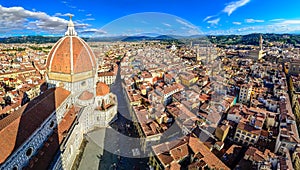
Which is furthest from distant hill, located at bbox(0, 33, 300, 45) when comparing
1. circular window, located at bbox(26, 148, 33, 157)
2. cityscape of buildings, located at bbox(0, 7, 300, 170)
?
circular window, located at bbox(26, 148, 33, 157)

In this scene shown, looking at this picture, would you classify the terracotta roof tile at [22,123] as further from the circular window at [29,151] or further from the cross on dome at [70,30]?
the cross on dome at [70,30]

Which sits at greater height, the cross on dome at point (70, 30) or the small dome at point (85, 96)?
the cross on dome at point (70, 30)

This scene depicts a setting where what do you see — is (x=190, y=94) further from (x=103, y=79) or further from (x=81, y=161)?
(x=103, y=79)

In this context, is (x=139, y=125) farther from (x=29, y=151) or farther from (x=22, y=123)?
(x=22, y=123)

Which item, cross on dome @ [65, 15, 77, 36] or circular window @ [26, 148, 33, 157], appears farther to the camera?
cross on dome @ [65, 15, 77, 36]

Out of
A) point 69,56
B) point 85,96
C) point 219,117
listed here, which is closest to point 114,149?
point 85,96

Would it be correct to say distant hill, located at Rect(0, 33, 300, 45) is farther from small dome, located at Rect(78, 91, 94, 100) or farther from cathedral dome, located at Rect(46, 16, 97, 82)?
small dome, located at Rect(78, 91, 94, 100)

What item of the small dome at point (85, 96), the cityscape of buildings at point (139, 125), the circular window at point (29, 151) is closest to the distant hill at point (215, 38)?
the cityscape of buildings at point (139, 125)

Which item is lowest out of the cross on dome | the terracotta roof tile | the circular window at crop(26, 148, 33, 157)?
the circular window at crop(26, 148, 33, 157)
